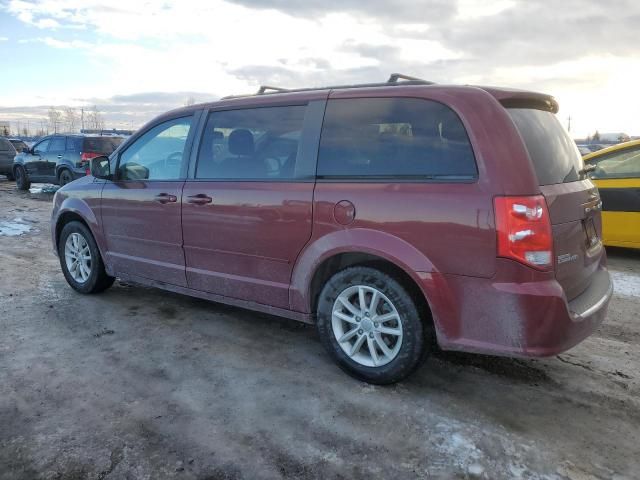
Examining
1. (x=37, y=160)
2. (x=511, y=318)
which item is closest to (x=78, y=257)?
(x=511, y=318)

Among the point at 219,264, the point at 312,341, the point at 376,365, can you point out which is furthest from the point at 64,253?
the point at 376,365

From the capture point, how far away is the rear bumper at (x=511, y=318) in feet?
9.18

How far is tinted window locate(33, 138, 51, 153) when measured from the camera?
15641 mm

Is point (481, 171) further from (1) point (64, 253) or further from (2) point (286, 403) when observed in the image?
(1) point (64, 253)

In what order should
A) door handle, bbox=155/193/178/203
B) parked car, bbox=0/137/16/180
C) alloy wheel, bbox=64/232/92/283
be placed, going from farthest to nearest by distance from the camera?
1. parked car, bbox=0/137/16/180
2. alloy wheel, bbox=64/232/92/283
3. door handle, bbox=155/193/178/203

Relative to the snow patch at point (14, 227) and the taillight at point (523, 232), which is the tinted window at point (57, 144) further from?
the taillight at point (523, 232)

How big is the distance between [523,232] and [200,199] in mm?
2354

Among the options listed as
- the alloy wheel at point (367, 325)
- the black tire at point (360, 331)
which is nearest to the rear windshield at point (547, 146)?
the black tire at point (360, 331)

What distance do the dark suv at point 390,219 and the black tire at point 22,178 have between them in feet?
46.2

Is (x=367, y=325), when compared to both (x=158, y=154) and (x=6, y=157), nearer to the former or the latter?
(x=158, y=154)

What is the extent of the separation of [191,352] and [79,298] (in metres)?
1.94

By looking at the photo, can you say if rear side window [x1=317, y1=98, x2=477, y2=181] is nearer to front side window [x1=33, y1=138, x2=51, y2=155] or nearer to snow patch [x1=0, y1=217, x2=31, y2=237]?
snow patch [x1=0, y1=217, x2=31, y2=237]

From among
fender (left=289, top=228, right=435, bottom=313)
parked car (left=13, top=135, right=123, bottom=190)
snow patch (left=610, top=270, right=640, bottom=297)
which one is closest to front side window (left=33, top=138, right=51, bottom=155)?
parked car (left=13, top=135, right=123, bottom=190)

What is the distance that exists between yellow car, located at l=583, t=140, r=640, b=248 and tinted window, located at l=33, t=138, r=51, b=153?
14528mm
